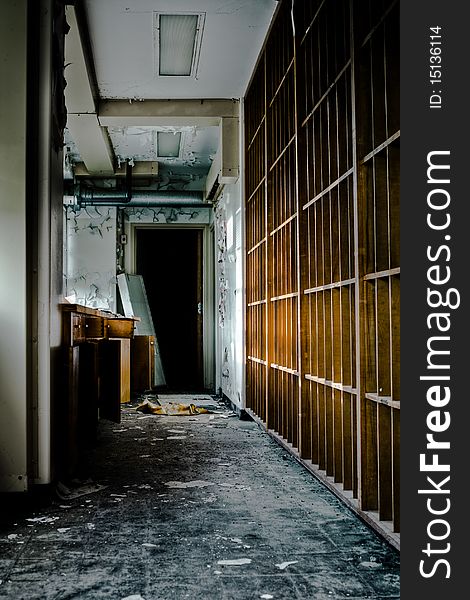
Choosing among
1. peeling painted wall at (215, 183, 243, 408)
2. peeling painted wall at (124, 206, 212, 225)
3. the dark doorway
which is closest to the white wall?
peeling painted wall at (215, 183, 243, 408)

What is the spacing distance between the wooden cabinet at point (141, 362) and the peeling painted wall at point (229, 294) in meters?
0.85

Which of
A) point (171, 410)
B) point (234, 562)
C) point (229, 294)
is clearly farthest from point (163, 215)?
point (234, 562)

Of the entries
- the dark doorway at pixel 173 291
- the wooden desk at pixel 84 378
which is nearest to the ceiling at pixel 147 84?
the wooden desk at pixel 84 378

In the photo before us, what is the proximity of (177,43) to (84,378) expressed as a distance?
266cm

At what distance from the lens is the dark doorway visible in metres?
11.2

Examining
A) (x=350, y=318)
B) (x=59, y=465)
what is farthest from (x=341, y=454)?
(x=59, y=465)

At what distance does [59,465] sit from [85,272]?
5985 millimetres

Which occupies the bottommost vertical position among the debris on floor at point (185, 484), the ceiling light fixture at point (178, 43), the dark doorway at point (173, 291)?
the debris on floor at point (185, 484)

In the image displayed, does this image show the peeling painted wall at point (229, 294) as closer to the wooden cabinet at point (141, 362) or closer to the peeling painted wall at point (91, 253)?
the wooden cabinet at point (141, 362)

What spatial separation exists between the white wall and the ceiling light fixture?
189 centimetres

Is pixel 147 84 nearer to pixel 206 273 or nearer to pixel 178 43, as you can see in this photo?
pixel 178 43

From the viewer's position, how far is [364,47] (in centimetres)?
273

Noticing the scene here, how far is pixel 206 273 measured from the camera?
9508 mm

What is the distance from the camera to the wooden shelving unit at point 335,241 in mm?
2477
